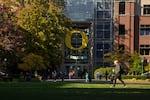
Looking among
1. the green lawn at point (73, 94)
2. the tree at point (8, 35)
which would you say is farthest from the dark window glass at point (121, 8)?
the green lawn at point (73, 94)

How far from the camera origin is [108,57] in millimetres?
94000

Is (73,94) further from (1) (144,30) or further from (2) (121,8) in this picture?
(2) (121,8)

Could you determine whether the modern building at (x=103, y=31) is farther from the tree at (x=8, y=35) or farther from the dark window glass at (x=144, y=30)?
the tree at (x=8, y=35)

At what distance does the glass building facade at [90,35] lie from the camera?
9544 centimetres

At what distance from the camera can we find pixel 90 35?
3794 inches

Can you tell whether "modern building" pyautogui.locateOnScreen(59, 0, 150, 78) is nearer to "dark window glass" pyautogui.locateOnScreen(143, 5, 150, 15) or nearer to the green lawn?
"dark window glass" pyautogui.locateOnScreen(143, 5, 150, 15)

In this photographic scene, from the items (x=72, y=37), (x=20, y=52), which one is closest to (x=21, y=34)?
(x=20, y=52)

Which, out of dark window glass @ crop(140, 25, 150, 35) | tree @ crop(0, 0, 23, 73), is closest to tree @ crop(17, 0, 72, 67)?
tree @ crop(0, 0, 23, 73)

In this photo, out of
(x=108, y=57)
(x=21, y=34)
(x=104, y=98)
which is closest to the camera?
(x=104, y=98)

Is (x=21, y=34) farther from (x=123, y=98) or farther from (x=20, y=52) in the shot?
(x=123, y=98)

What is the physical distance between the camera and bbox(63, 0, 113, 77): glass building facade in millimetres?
95438

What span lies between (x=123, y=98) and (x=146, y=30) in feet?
274

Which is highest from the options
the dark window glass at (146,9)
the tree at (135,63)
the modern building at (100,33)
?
the dark window glass at (146,9)

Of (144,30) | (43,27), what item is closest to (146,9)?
(144,30)
